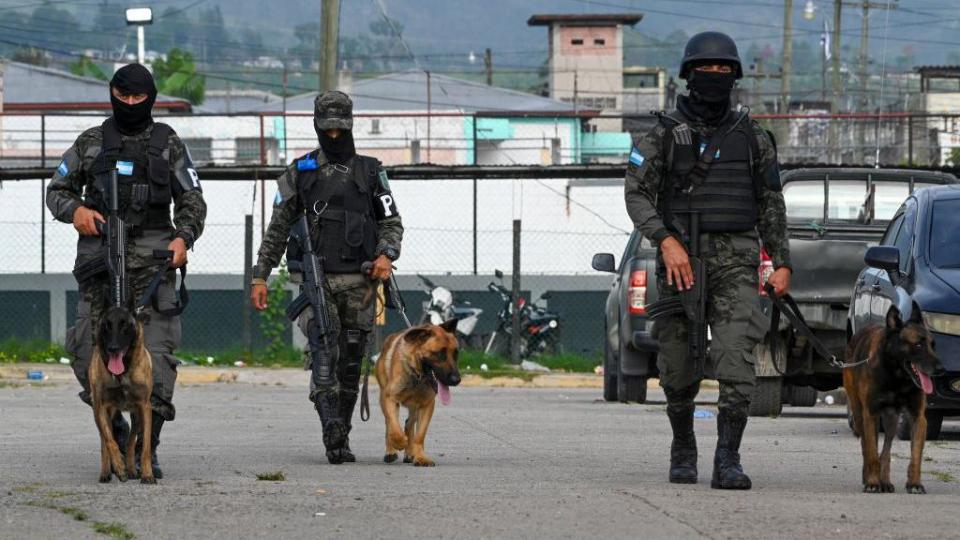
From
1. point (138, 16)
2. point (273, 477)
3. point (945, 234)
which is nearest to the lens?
point (273, 477)

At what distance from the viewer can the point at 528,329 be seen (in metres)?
24.5

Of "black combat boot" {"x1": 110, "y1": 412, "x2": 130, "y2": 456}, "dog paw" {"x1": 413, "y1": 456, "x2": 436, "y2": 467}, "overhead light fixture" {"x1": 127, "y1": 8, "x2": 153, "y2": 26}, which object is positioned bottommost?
"dog paw" {"x1": 413, "y1": 456, "x2": 436, "y2": 467}

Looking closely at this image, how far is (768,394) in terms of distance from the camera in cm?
1443

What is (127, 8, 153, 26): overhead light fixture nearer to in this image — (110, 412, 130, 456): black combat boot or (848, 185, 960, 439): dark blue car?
(848, 185, 960, 439): dark blue car

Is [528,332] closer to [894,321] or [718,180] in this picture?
[894,321]

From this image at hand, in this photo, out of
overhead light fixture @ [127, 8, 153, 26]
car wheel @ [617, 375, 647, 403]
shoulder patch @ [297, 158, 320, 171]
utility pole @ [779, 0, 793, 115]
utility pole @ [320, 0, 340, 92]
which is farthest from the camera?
utility pole @ [779, 0, 793, 115]

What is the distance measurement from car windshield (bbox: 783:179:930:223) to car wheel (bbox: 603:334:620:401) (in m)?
2.92

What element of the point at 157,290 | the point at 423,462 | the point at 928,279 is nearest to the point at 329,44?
the point at 928,279

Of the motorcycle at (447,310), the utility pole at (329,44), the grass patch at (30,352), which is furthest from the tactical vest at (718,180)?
the motorcycle at (447,310)

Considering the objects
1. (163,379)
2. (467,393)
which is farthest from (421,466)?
(467,393)

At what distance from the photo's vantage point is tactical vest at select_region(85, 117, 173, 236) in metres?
9.10

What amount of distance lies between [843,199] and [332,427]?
6.01 metres

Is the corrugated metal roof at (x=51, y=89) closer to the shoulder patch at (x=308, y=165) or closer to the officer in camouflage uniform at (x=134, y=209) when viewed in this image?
the shoulder patch at (x=308, y=165)

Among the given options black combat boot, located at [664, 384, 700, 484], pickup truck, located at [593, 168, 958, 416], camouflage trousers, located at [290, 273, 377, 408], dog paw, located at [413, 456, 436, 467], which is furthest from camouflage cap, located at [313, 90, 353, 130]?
pickup truck, located at [593, 168, 958, 416]
